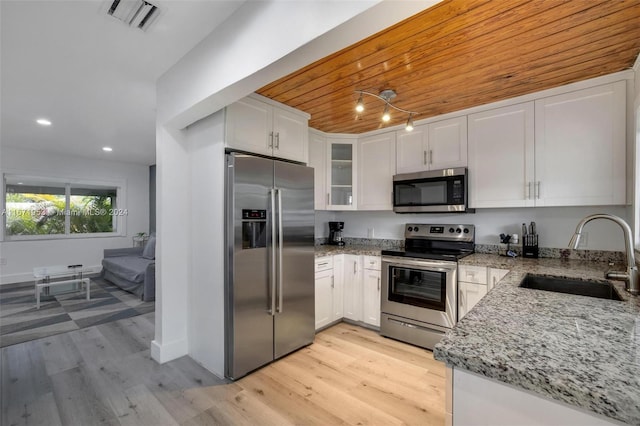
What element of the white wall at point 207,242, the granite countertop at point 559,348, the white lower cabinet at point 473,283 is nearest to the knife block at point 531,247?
the white lower cabinet at point 473,283

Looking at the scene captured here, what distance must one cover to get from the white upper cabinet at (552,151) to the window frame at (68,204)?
6996 millimetres

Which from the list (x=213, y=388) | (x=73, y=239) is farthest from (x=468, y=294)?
(x=73, y=239)

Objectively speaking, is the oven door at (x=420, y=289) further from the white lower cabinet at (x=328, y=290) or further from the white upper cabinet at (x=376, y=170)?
the white upper cabinet at (x=376, y=170)

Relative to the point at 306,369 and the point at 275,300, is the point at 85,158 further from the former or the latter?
the point at 306,369

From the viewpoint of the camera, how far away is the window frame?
204 inches

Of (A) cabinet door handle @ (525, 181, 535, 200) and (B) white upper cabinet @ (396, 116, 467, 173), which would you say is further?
(B) white upper cabinet @ (396, 116, 467, 173)

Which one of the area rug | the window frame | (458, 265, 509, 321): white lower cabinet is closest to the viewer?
(458, 265, 509, 321): white lower cabinet

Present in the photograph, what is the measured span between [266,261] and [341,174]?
173 cm

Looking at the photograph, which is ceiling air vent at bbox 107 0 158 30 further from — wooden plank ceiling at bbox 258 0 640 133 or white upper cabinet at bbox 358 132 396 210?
white upper cabinet at bbox 358 132 396 210

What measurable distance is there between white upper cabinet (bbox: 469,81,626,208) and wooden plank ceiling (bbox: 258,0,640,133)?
181 millimetres

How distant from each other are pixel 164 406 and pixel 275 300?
1.02m

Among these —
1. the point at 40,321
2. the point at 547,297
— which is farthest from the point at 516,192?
the point at 40,321

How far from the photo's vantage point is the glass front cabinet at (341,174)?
11.9ft

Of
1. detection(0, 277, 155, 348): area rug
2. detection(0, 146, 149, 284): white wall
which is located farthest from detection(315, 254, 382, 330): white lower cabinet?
detection(0, 146, 149, 284): white wall
